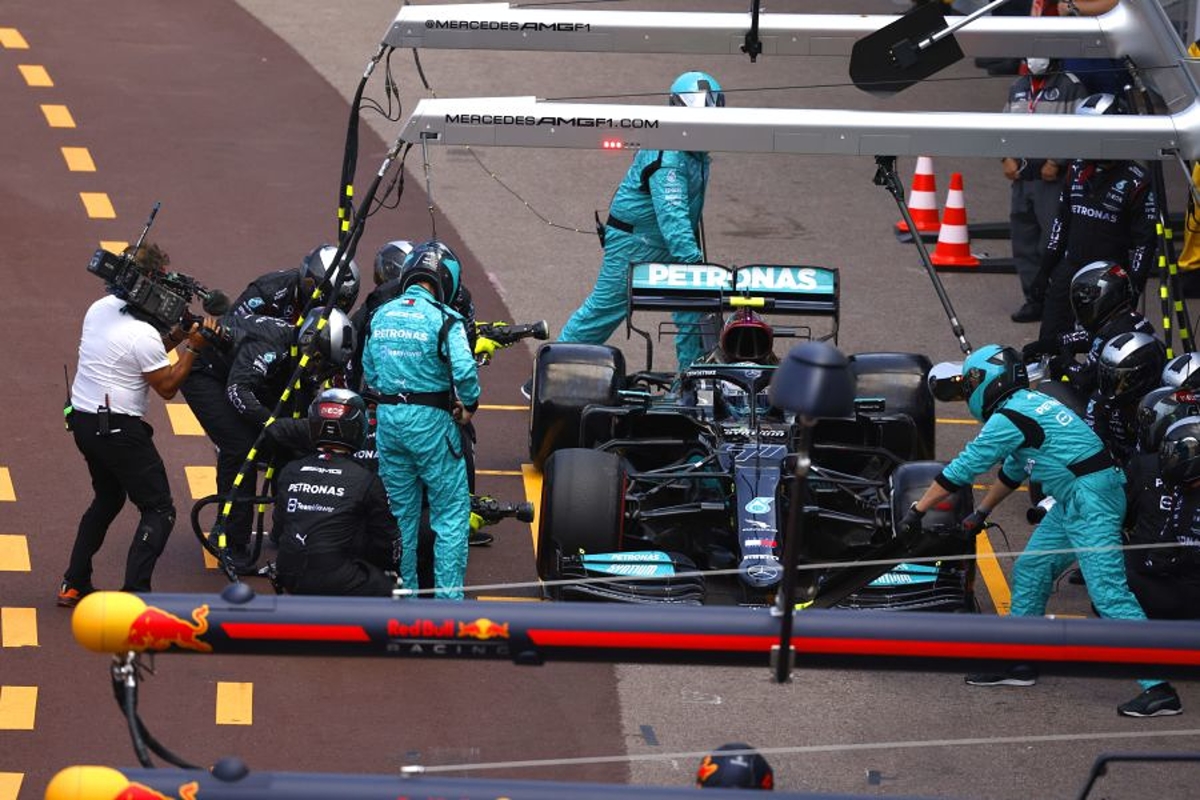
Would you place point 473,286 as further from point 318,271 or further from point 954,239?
point 318,271

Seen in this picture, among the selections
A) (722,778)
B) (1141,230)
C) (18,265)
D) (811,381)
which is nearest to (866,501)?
(1141,230)

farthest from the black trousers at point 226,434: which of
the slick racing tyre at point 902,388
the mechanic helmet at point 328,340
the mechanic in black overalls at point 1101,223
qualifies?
the mechanic in black overalls at point 1101,223

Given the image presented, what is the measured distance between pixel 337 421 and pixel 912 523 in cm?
272

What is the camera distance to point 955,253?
1543cm

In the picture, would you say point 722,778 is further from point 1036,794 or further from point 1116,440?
point 1116,440

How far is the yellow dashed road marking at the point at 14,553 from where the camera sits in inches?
393

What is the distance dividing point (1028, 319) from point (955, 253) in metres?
1.25

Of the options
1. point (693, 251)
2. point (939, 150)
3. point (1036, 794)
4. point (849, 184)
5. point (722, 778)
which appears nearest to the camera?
point (722, 778)

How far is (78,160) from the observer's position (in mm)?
16453

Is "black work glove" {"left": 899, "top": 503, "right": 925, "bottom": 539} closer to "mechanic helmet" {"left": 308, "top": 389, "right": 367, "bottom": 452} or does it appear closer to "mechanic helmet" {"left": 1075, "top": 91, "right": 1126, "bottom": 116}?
"mechanic helmet" {"left": 308, "top": 389, "right": 367, "bottom": 452}

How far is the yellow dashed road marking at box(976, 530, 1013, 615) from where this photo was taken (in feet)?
32.8

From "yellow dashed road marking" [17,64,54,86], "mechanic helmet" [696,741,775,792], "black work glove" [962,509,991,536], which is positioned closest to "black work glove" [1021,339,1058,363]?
"black work glove" [962,509,991,536]

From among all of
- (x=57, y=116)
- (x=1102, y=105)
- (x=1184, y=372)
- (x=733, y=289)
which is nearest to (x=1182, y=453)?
(x=1184, y=372)

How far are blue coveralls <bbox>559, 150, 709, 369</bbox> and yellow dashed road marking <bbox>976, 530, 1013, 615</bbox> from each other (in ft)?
7.16
